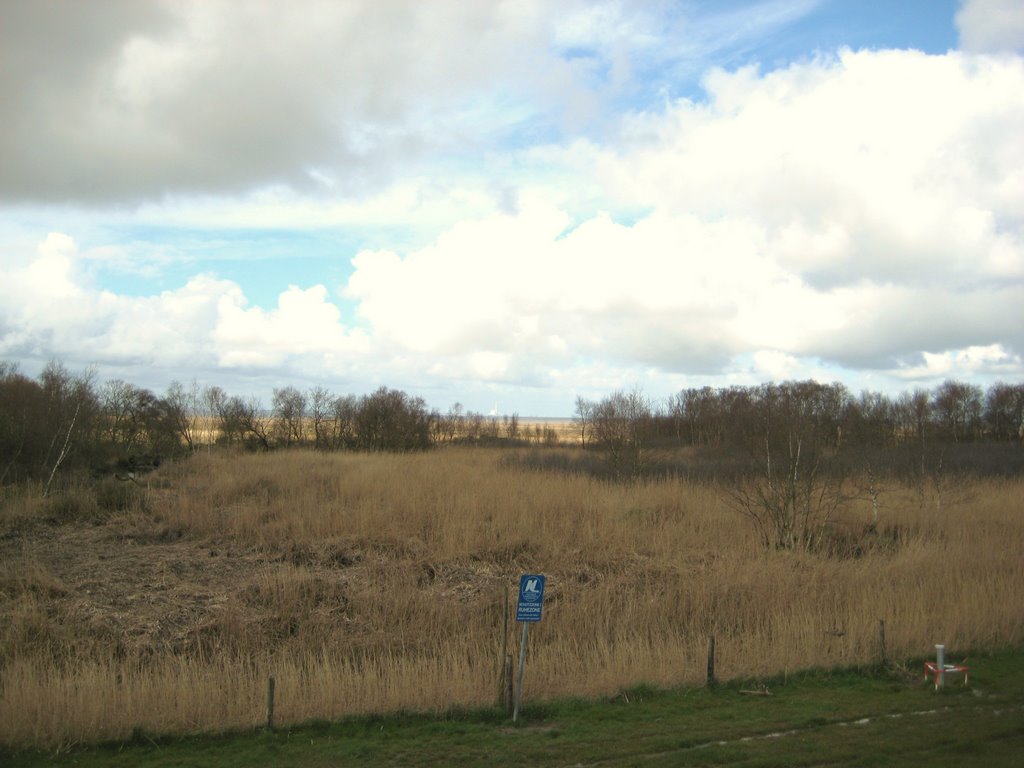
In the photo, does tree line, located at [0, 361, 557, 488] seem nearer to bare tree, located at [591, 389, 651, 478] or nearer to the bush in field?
the bush in field

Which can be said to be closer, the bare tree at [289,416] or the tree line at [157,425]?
the tree line at [157,425]

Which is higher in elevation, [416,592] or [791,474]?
[791,474]

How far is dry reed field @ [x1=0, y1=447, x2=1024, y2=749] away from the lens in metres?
8.84

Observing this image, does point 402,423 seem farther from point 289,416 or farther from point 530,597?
point 530,597

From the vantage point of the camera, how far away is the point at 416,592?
542 inches

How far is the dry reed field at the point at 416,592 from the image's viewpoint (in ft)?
29.0

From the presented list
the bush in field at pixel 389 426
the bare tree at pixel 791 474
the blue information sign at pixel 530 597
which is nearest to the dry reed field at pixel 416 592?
the bare tree at pixel 791 474

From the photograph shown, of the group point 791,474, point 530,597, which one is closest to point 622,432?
point 791,474

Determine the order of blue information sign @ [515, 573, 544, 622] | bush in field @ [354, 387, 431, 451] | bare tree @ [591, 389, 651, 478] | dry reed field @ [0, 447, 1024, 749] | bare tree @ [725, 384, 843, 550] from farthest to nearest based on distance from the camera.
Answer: bush in field @ [354, 387, 431, 451], bare tree @ [591, 389, 651, 478], bare tree @ [725, 384, 843, 550], dry reed field @ [0, 447, 1024, 749], blue information sign @ [515, 573, 544, 622]

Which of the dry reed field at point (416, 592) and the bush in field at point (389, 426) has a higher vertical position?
the bush in field at point (389, 426)

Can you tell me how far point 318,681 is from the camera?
8836mm

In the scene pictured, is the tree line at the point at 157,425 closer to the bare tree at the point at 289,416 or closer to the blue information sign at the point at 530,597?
the bare tree at the point at 289,416

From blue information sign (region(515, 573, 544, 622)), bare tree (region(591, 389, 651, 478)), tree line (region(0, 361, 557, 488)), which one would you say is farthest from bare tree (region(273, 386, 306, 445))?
blue information sign (region(515, 573, 544, 622))

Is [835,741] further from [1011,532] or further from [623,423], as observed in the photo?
[623,423]
